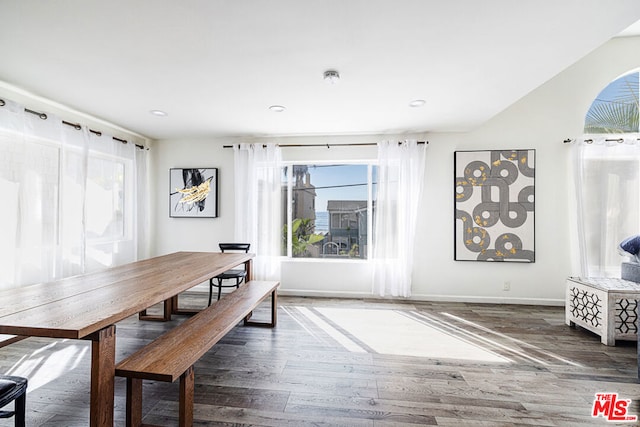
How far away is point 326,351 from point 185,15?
8.47 feet

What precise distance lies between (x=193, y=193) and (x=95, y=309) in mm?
3243

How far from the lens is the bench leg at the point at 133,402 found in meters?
1.50

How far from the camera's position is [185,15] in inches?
66.6

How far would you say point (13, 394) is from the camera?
48.6 inches

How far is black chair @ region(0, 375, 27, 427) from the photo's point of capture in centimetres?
119

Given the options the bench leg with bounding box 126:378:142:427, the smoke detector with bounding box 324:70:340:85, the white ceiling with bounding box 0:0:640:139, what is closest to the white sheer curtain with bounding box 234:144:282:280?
the white ceiling with bounding box 0:0:640:139

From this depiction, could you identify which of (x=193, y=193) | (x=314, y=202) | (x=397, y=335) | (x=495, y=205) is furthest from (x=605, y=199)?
(x=193, y=193)

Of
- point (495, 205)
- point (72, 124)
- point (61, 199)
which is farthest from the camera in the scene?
point (495, 205)

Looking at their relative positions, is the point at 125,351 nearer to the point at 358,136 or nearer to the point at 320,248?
the point at 320,248

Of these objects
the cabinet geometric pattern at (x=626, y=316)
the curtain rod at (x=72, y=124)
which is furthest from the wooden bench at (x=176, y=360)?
the cabinet geometric pattern at (x=626, y=316)

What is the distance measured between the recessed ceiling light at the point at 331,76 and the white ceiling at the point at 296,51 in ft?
0.17

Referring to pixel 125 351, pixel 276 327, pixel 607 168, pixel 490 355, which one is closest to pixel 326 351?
pixel 276 327

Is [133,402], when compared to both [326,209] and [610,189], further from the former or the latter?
[610,189]

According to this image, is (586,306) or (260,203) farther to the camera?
(260,203)
